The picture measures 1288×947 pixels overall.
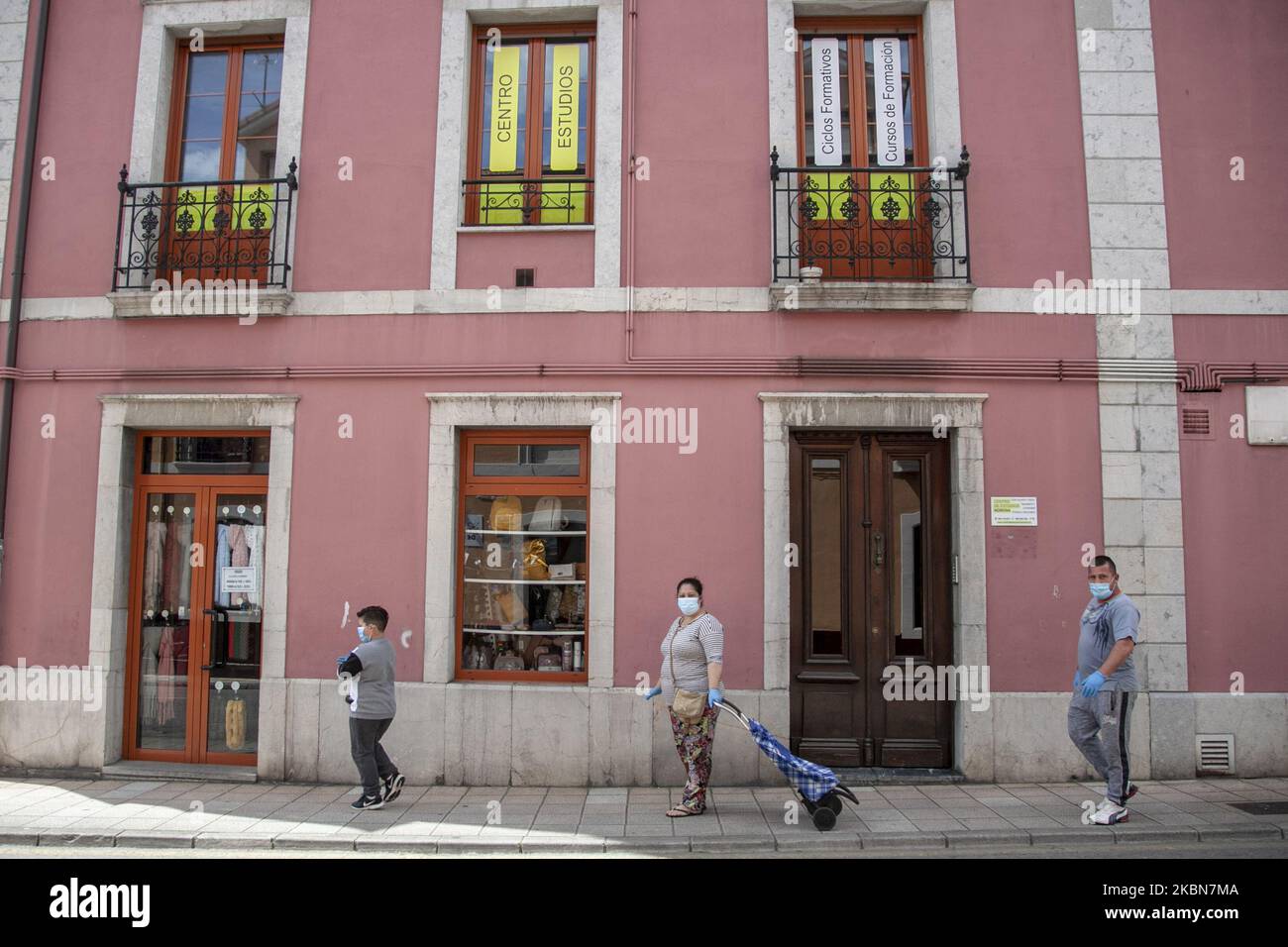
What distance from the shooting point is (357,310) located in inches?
329

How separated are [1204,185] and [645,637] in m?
6.51

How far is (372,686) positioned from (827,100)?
668 cm

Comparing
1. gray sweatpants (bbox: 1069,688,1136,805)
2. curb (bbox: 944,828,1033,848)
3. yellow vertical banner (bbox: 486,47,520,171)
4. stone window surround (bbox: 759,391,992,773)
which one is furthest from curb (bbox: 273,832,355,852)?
yellow vertical banner (bbox: 486,47,520,171)

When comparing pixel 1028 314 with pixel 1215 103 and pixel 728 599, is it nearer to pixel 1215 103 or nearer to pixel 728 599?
pixel 1215 103

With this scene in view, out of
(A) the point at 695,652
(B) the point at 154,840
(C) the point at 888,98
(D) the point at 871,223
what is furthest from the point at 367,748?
(C) the point at 888,98

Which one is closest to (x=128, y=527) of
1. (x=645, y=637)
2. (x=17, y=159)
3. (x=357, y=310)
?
(x=357, y=310)

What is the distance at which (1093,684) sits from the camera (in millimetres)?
6562

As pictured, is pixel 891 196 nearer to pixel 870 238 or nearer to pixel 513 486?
pixel 870 238

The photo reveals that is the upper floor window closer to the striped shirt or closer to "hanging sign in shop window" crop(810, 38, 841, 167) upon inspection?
"hanging sign in shop window" crop(810, 38, 841, 167)

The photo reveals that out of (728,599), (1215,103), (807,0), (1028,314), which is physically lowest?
(728,599)

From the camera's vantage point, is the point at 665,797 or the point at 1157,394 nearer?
the point at 665,797

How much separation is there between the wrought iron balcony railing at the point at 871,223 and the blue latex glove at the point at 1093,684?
3592 millimetres

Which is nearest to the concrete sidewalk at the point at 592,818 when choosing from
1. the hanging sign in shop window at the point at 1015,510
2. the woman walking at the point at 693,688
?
the woman walking at the point at 693,688

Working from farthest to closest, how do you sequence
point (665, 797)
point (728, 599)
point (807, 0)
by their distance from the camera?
point (807, 0)
point (728, 599)
point (665, 797)
